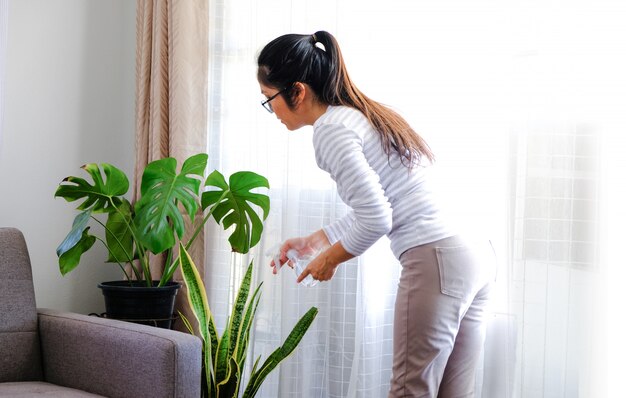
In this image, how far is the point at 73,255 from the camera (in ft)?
7.70

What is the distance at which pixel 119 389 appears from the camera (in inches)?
73.9

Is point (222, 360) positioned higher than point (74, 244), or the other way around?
point (74, 244)

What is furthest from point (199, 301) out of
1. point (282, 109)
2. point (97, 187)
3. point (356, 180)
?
point (356, 180)

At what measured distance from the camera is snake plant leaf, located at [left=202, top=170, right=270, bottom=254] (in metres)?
2.40

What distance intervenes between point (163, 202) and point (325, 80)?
0.76 metres

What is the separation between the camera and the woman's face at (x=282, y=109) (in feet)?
5.68

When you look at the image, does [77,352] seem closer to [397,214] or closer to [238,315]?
[238,315]

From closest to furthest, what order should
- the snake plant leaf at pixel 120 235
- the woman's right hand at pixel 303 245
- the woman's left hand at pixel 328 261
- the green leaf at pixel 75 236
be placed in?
the woman's left hand at pixel 328 261 → the woman's right hand at pixel 303 245 → the green leaf at pixel 75 236 → the snake plant leaf at pixel 120 235

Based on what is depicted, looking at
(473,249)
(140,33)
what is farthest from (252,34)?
(473,249)

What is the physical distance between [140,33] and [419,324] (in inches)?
73.6

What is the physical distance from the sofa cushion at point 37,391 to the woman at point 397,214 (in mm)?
721

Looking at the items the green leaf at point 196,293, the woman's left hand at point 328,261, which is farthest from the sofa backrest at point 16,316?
the woman's left hand at point 328,261

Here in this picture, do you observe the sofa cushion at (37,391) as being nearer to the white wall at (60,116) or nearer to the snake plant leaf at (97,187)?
the snake plant leaf at (97,187)

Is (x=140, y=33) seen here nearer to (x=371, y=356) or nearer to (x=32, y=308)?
(x=32, y=308)
